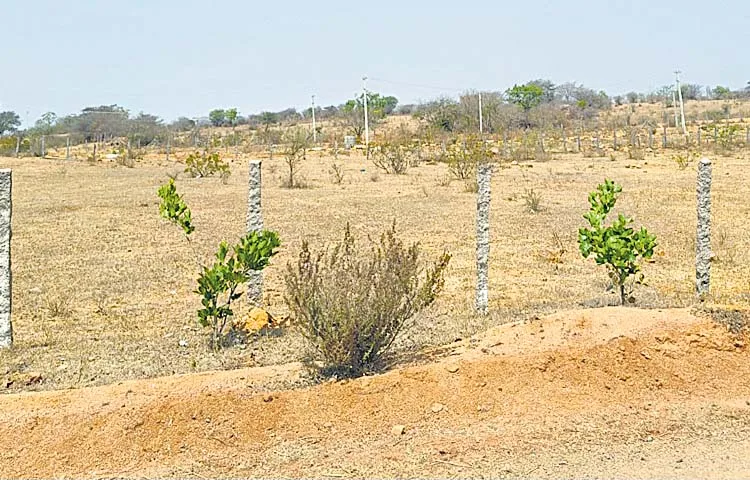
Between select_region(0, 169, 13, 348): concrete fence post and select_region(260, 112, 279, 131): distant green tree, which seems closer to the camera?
select_region(0, 169, 13, 348): concrete fence post

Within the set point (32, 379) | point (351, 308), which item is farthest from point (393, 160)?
point (351, 308)

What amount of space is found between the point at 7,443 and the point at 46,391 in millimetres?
1092

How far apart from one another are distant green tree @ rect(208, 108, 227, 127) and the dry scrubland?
6015 centimetres

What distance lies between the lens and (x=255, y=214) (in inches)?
376

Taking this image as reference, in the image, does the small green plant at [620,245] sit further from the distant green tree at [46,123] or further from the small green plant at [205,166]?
the distant green tree at [46,123]

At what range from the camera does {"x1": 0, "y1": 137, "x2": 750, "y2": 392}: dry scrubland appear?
8.14m

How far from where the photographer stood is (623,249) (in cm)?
909

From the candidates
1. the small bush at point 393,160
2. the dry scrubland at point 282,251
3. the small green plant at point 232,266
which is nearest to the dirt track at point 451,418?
the dry scrubland at point 282,251

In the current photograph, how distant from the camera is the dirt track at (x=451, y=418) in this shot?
523 centimetres

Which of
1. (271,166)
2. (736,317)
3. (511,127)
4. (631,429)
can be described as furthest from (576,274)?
(511,127)

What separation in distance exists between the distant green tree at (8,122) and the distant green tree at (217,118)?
23.0m

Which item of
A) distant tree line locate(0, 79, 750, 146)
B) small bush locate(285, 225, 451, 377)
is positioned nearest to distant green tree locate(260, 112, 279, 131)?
distant tree line locate(0, 79, 750, 146)

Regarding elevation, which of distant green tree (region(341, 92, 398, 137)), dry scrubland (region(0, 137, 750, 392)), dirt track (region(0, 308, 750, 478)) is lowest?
dirt track (region(0, 308, 750, 478))

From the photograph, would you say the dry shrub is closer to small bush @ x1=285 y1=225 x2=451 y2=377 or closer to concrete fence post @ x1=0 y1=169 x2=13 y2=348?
concrete fence post @ x1=0 y1=169 x2=13 y2=348
